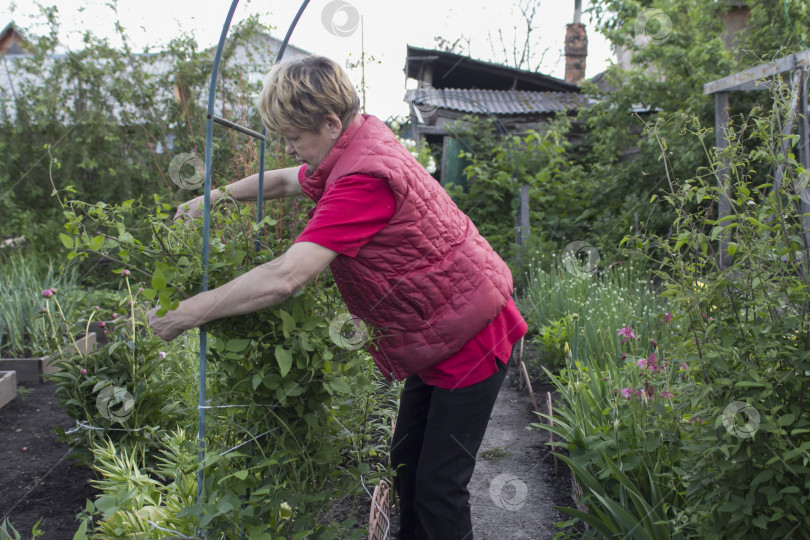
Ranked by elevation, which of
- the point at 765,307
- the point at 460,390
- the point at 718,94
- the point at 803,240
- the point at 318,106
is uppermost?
the point at 718,94

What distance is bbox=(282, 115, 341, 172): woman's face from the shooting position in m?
1.63

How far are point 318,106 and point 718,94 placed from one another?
516 centimetres

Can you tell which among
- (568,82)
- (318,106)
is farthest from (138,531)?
(568,82)

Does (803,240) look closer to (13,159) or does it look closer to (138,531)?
(138,531)

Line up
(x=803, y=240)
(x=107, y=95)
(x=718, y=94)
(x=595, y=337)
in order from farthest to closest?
(x=107, y=95), (x=718, y=94), (x=595, y=337), (x=803, y=240)

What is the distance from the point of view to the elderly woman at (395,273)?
1462 mm

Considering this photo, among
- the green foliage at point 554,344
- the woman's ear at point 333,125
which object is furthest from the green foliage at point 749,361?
the green foliage at point 554,344

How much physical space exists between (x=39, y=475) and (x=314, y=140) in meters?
2.24

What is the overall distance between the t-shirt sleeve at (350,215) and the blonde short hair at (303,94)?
0.21m

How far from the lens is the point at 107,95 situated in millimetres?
7449

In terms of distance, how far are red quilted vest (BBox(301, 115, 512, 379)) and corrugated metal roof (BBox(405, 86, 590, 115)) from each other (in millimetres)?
8760

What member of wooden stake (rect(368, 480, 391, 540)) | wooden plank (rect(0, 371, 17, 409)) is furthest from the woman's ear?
wooden plank (rect(0, 371, 17, 409))

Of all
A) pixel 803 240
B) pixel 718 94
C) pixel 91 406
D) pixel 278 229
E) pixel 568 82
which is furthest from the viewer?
pixel 568 82

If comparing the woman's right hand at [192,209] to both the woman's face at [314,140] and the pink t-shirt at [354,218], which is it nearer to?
the woman's face at [314,140]
